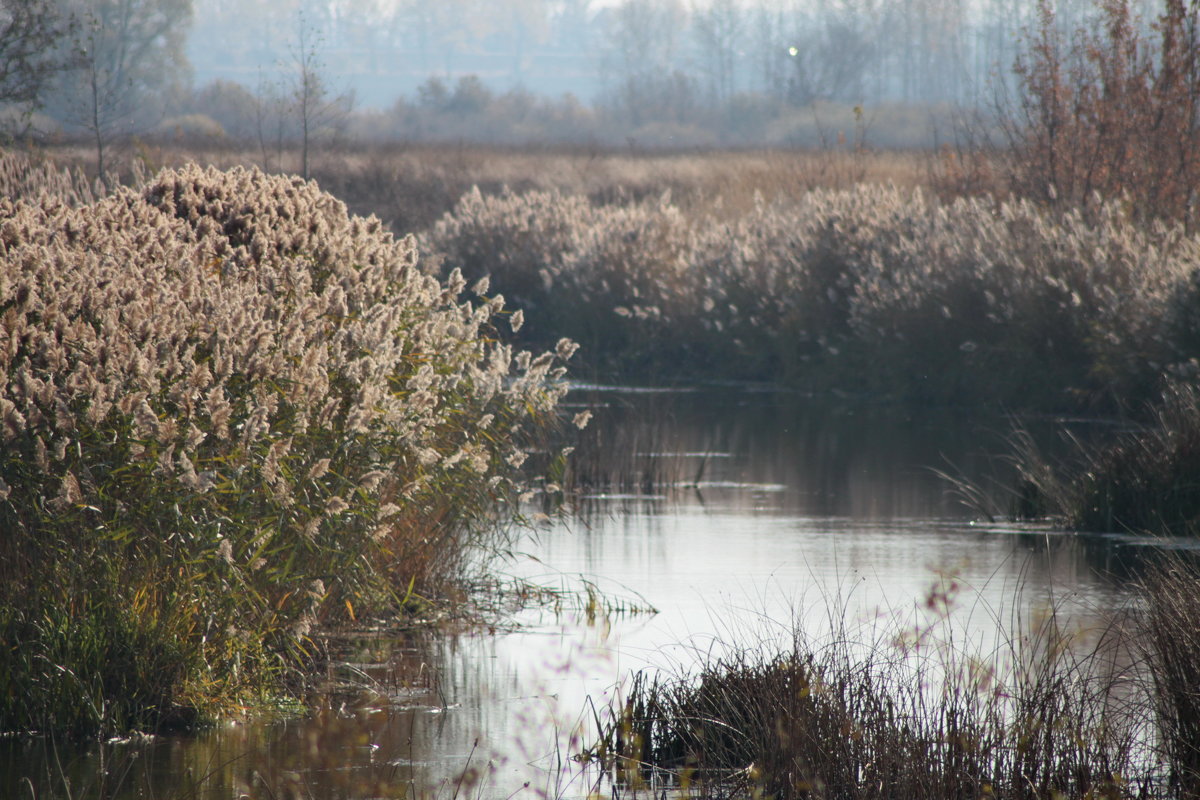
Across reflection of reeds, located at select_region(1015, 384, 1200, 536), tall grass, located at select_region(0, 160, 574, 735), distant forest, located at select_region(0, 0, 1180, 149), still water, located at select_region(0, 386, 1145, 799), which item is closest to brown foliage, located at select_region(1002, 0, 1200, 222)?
distant forest, located at select_region(0, 0, 1180, 149)

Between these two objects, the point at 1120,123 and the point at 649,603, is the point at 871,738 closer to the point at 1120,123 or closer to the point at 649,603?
the point at 649,603

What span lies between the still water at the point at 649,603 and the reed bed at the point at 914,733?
306 millimetres

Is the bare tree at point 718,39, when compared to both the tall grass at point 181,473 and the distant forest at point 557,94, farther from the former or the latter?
the tall grass at point 181,473

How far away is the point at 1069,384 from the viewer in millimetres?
21641

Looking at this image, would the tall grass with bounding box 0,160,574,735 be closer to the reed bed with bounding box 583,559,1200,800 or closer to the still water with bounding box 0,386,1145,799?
the still water with bounding box 0,386,1145,799

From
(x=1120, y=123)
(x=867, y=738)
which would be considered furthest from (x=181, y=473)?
(x=1120, y=123)

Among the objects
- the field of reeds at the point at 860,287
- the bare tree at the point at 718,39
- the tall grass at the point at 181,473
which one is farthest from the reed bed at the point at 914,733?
the bare tree at the point at 718,39

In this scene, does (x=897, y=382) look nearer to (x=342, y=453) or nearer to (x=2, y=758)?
(x=342, y=453)

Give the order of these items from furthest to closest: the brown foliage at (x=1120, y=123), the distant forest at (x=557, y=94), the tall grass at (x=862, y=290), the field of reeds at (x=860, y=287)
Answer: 1. the distant forest at (x=557, y=94)
2. the brown foliage at (x=1120, y=123)
3. the tall grass at (x=862, y=290)
4. the field of reeds at (x=860, y=287)

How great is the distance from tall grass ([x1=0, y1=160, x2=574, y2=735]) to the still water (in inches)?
12.4

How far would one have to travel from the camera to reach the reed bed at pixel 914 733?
6203 mm

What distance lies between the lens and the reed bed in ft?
20.4

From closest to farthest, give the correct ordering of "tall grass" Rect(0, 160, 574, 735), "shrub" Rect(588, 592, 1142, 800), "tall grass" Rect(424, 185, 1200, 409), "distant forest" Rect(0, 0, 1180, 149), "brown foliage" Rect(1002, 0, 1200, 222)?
"shrub" Rect(588, 592, 1142, 800) → "tall grass" Rect(0, 160, 574, 735) → "tall grass" Rect(424, 185, 1200, 409) → "brown foliage" Rect(1002, 0, 1200, 222) → "distant forest" Rect(0, 0, 1180, 149)

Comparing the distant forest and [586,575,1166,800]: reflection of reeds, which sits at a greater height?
the distant forest
